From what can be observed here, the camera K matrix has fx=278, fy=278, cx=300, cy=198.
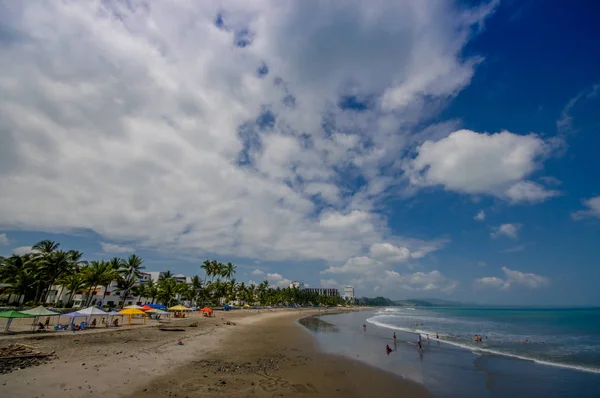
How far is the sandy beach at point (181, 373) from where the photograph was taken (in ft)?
41.7

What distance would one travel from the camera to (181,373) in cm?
1588

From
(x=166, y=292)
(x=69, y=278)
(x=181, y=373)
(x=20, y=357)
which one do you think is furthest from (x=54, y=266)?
(x=181, y=373)

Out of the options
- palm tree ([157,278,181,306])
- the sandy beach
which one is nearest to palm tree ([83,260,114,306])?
palm tree ([157,278,181,306])

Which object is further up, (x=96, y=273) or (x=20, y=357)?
(x=96, y=273)

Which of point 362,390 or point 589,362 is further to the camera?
point 589,362

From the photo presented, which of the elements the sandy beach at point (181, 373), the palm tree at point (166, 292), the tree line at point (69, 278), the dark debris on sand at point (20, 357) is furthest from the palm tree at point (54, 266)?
the dark debris on sand at point (20, 357)

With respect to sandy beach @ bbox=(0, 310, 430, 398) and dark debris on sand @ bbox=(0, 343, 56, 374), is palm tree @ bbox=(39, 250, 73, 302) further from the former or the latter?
dark debris on sand @ bbox=(0, 343, 56, 374)

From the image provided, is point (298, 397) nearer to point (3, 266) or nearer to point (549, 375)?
point (549, 375)

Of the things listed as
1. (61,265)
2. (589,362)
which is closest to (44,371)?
(589,362)

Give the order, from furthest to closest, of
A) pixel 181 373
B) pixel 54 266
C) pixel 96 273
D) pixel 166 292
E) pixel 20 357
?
pixel 166 292, pixel 54 266, pixel 96 273, pixel 181 373, pixel 20 357

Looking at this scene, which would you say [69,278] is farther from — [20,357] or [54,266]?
[20,357]

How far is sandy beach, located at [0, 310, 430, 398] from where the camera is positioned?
12.7 meters

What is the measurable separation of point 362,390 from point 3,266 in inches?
2470

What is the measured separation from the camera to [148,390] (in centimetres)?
1287
